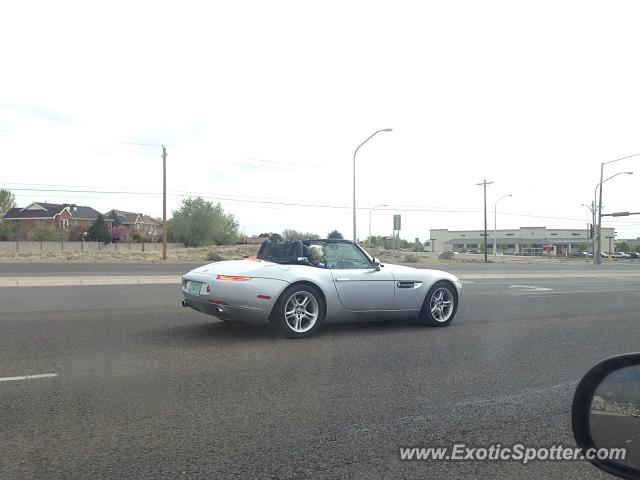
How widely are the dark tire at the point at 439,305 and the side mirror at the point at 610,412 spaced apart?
6.66 meters

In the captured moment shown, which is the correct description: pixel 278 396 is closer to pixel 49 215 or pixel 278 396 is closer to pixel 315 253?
pixel 315 253

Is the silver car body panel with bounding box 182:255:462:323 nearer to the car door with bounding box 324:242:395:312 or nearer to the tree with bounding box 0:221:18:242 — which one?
the car door with bounding box 324:242:395:312

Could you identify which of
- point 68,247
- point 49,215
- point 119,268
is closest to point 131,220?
point 49,215

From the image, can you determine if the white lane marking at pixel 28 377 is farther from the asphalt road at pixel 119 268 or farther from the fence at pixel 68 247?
the fence at pixel 68 247

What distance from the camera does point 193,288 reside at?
8.30 metres

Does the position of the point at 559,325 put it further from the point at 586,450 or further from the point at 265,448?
the point at 586,450

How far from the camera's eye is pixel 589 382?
8.97 ft

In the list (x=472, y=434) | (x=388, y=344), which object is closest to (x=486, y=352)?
(x=388, y=344)

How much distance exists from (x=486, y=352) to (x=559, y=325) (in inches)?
132

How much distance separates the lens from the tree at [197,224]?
80938 millimetres

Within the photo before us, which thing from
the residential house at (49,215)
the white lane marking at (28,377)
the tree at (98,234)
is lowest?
the white lane marking at (28,377)

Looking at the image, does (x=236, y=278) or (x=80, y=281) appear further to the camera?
(x=80, y=281)

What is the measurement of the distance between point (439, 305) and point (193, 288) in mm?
3988

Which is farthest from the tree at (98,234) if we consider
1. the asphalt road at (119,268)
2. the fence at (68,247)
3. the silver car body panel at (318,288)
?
the silver car body panel at (318,288)
